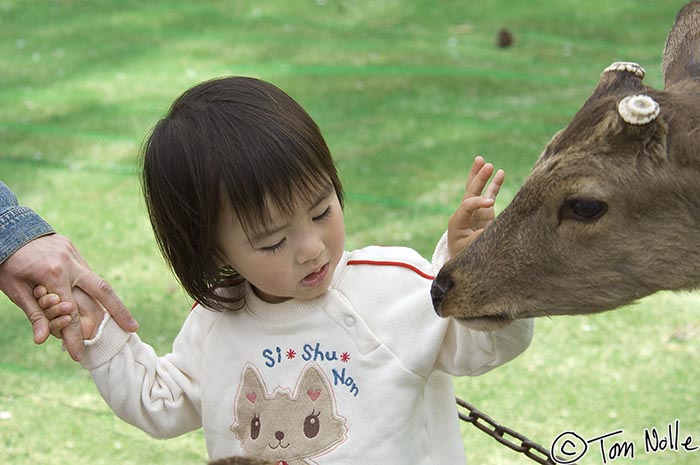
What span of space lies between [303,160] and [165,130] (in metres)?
0.34

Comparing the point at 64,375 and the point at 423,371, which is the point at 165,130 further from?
the point at 64,375

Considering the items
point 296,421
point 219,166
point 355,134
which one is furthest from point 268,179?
point 355,134

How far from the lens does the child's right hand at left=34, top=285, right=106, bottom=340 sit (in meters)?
2.45

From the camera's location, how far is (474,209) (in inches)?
94.2

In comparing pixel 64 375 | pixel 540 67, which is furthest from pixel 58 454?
pixel 540 67

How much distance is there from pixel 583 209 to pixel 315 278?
620 millimetres

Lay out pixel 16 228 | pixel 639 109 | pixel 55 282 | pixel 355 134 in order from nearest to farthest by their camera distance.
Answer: pixel 639 109, pixel 55 282, pixel 16 228, pixel 355 134

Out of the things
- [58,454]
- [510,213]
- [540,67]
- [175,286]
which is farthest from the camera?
[540,67]

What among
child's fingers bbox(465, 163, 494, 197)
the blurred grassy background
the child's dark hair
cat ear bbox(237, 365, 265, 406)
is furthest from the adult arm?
the blurred grassy background

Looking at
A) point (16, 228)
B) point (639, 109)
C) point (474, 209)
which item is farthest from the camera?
point (16, 228)

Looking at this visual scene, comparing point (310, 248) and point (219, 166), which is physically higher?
point (219, 166)

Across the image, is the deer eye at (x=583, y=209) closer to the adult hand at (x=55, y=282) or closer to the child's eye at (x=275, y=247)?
the child's eye at (x=275, y=247)

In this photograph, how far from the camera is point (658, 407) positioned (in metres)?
3.88

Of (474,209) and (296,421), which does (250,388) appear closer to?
(296,421)
